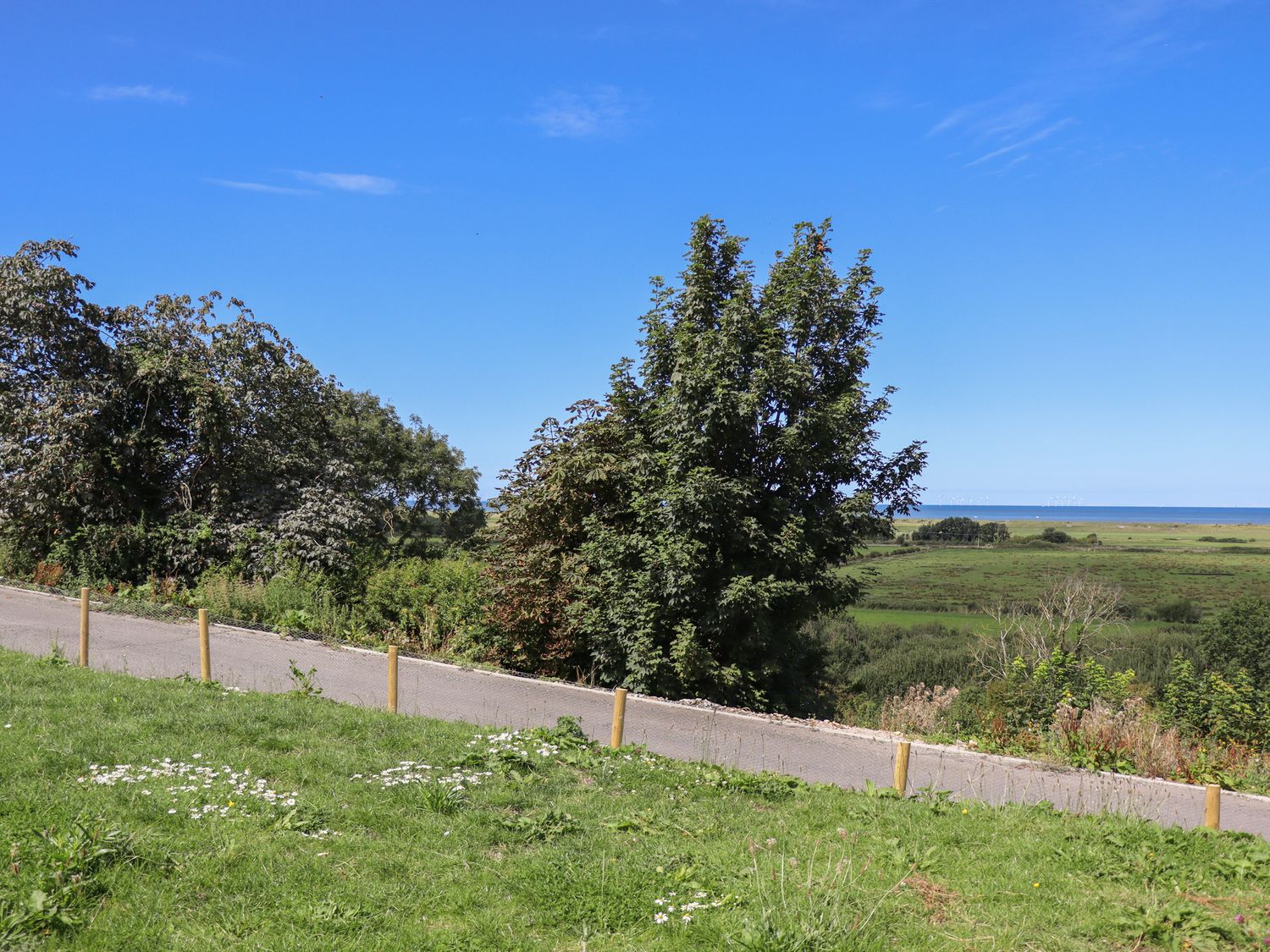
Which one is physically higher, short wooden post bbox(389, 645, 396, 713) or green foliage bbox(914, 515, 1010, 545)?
short wooden post bbox(389, 645, 396, 713)

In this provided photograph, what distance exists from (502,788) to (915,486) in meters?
9.39

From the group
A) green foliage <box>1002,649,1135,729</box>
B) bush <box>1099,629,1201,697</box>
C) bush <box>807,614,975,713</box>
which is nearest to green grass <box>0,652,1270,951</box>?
green foliage <box>1002,649,1135,729</box>

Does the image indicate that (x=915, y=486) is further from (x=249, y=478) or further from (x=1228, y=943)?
(x=249, y=478)

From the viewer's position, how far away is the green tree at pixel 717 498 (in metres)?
12.6

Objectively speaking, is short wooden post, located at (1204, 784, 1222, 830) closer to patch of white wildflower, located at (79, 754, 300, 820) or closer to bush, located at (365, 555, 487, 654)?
patch of white wildflower, located at (79, 754, 300, 820)

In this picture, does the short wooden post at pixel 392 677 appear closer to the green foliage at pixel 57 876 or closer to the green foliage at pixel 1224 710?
the green foliage at pixel 57 876

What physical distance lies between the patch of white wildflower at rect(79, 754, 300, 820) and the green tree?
693 cm

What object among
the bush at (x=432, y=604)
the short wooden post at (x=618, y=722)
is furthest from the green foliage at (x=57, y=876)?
the bush at (x=432, y=604)

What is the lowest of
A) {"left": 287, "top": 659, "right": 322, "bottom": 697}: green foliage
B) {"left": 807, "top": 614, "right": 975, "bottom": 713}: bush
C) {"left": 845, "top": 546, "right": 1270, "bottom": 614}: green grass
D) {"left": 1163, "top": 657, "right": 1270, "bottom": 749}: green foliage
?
{"left": 807, "top": 614, "right": 975, "bottom": 713}: bush

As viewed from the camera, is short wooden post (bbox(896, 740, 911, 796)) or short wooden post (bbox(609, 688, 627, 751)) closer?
short wooden post (bbox(896, 740, 911, 796))

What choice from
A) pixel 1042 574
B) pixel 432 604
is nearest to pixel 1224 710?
pixel 432 604

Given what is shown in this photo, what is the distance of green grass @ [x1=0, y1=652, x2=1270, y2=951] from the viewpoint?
173 inches

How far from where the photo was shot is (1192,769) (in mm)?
9367

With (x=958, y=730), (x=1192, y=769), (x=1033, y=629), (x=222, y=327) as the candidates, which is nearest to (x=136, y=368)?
(x=222, y=327)
